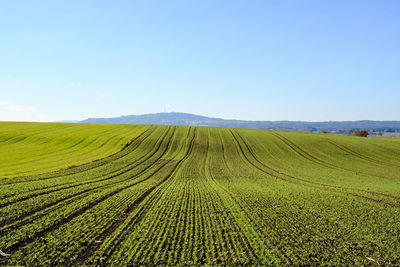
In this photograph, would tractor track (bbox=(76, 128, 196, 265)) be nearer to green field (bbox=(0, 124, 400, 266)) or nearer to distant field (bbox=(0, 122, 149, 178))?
green field (bbox=(0, 124, 400, 266))

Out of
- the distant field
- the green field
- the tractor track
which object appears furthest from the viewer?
the distant field

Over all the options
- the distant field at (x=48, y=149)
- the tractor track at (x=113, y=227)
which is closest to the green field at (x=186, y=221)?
the tractor track at (x=113, y=227)

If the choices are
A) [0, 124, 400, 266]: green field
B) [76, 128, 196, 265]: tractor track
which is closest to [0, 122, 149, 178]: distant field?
[0, 124, 400, 266]: green field

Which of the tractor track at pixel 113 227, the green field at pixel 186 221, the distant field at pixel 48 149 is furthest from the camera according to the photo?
the distant field at pixel 48 149

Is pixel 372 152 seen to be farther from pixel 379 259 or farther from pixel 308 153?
pixel 379 259

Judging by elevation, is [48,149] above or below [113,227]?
above

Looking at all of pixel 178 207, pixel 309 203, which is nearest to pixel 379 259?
pixel 309 203

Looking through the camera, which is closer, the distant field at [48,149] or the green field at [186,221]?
the green field at [186,221]

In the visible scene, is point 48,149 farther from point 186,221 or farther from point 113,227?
point 186,221

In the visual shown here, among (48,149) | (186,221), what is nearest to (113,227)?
(186,221)

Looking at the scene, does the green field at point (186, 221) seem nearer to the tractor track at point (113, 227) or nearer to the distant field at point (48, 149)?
the tractor track at point (113, 227)

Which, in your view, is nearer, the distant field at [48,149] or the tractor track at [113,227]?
the tractor track at [113,227]

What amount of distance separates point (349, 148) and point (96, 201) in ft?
201

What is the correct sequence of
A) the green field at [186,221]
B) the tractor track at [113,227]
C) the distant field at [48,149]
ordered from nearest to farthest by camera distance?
the tractor track at [113,227] < the green field at [186,221] < the distant field at [48,149]
